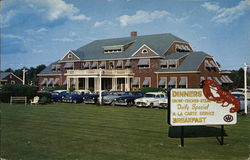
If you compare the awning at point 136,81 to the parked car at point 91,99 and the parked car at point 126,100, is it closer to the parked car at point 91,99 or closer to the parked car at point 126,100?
the parked car at point 91,99

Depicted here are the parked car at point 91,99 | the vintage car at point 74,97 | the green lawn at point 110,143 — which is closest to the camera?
the green lawn at point 110,143

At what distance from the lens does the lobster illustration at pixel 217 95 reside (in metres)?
10.8

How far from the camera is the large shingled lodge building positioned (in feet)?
117

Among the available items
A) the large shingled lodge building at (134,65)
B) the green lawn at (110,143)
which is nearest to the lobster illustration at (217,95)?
the green lawn at (110,143)

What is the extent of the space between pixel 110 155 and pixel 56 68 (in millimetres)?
47919

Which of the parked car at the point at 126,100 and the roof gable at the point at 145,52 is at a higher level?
the roof gable at the point at 145,52

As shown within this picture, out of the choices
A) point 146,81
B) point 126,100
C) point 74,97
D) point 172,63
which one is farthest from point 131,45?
point 126,100

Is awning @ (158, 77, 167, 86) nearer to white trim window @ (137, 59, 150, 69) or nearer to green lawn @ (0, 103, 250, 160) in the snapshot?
white trim window @ (137, 59, 150, 69)

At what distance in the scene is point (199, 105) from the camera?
1085 cm

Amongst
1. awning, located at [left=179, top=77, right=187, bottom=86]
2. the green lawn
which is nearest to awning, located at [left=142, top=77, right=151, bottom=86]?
awning, located at [left=179, top=77, right=187, bottom=86]

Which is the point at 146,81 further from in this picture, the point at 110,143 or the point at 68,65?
the point at 110,143

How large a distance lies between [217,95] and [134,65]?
112 ft

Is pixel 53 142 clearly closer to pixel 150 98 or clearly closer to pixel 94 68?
pixel 150 98

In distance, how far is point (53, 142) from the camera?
11227 mm
